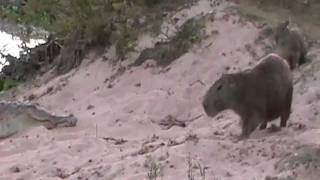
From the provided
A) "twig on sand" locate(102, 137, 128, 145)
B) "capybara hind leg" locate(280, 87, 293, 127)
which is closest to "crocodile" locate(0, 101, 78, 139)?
"twig on sand" locate(102, 137, 128, 145)

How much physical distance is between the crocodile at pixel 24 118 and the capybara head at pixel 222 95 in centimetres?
304

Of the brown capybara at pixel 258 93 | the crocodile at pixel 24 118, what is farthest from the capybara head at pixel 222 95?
the crocodile at pixel 24 118

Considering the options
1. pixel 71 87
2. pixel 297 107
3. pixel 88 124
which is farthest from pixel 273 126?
pixel 71 87

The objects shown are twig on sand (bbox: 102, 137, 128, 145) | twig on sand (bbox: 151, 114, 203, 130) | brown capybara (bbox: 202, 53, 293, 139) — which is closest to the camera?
brown capybara (bbox: 202, 53, 293, 139)

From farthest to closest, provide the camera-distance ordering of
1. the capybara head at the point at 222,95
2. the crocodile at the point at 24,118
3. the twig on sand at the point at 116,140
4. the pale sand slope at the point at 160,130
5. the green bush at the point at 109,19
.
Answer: the green bush at the point at 109,19
the crocodile at the point at 24,118
the twig on sand at the point at 116,140
the capybara head at the point at 222,95
the pale sand slope at the point at 160,130

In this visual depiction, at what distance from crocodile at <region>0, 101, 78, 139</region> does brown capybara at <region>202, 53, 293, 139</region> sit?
3.29 meters

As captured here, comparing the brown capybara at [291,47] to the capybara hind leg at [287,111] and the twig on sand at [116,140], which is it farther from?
the capybara hind leg at [287,111]

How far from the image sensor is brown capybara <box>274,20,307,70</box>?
39.7 ft

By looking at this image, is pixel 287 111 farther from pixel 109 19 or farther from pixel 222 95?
pixel 109 19

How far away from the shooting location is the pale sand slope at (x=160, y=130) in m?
7.72

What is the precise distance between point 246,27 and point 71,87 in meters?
2.94

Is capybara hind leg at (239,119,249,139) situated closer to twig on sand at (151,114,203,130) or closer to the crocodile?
twig on sand at (151,114,203,130)

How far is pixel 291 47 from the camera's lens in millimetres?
12266

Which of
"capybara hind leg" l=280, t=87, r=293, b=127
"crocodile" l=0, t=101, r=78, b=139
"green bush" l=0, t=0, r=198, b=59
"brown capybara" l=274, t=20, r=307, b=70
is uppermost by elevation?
"green bush" l=0, t=0, r=198, b=59
